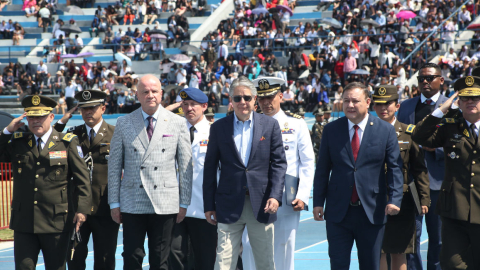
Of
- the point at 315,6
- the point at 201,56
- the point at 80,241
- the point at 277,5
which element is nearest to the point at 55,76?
the point at 201,56

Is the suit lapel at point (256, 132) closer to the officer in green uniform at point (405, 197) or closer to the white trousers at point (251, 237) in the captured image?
the white trousers at point (251, 237)

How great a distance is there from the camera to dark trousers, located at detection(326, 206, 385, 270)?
5.31 meters

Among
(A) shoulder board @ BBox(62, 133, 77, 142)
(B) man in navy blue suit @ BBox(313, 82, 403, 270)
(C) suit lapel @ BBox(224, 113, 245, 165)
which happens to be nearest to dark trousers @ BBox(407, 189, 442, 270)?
(B) man in navy blue suit @ BBox(313, 82, 403, 270)

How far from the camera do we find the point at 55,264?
219 inches

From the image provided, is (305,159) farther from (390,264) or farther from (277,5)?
(277,5)

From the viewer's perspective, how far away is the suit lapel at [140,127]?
5508mm

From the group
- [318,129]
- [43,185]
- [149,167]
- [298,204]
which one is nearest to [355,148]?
[298,204]

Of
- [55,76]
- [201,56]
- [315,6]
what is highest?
[315,6]

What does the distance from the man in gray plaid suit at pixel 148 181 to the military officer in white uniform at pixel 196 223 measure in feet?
1.12

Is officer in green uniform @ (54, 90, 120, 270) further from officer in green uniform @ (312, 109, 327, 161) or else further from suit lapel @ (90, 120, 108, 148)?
officer in green uniform @ (312, 109, 327, 161)

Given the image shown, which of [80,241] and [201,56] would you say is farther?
[201,56]

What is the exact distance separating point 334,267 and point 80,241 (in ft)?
7.71

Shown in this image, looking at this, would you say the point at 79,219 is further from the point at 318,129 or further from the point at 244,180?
the point at 318,129

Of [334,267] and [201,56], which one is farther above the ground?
[334,267]
